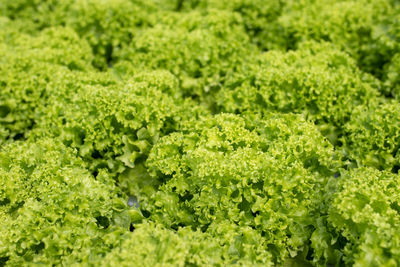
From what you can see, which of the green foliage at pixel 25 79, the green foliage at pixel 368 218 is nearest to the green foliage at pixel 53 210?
the green foliage at pixel 25 79

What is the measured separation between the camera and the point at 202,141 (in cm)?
534

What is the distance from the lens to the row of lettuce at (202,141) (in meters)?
4.44

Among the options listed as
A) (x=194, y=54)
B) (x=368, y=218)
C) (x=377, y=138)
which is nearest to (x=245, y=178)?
(x=368, y=218)

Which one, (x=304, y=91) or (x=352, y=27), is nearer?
(x=304, y=91)

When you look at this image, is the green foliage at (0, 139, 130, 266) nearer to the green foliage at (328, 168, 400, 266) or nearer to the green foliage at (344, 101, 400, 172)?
the green foliage at (328, 168, 400, 266)

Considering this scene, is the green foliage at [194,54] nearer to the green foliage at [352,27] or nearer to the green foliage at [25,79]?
the green foliage at [352,27]

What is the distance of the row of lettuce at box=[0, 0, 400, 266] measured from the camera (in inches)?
175

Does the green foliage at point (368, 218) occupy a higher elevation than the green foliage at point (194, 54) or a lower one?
lower

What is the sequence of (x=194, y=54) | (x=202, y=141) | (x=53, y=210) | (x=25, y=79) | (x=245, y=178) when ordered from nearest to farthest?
(x=53, y=210), (x=245, y=178), (x=202, y=141), (x=25, y=79), (x=194, y=54)

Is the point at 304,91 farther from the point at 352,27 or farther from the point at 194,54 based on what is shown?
the point at 352,27

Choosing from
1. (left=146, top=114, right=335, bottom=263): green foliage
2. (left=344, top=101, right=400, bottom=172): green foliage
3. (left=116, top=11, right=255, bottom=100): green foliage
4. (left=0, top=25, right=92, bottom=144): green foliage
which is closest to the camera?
(left=146, top=114, right=335, bottom=263): green foliage

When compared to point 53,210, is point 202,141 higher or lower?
higher

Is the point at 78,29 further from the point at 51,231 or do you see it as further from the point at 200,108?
the point at 51,231

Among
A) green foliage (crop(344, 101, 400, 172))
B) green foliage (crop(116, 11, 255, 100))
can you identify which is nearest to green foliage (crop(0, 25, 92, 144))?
green foliage (crop(116, 11, 255, 100))
